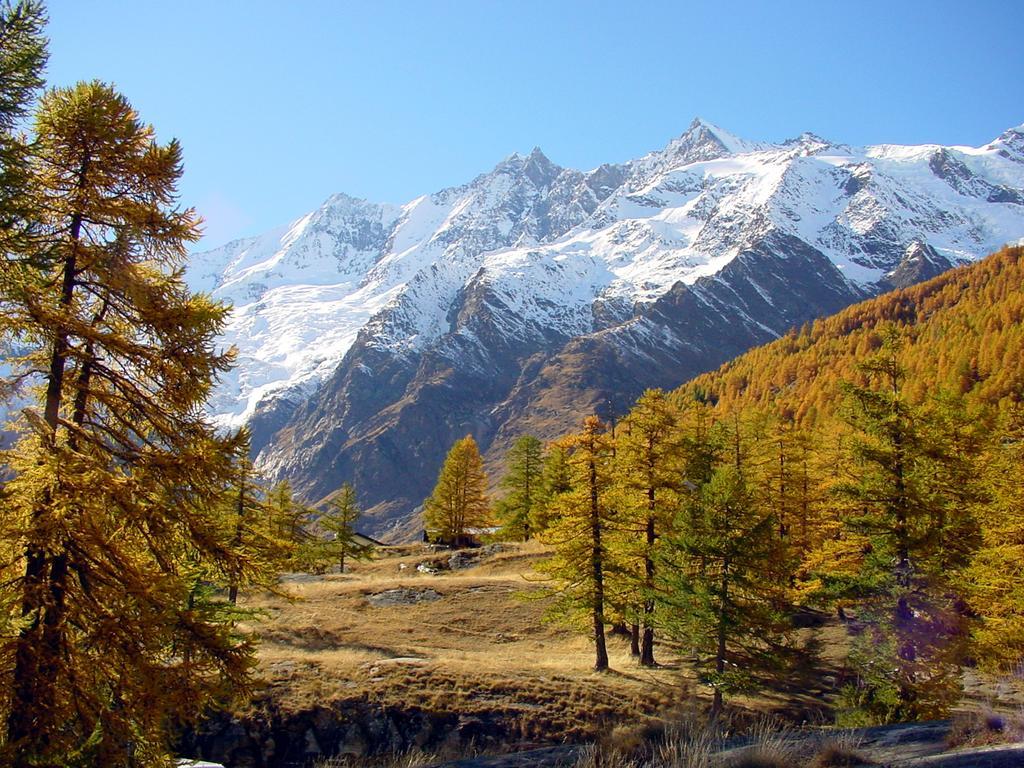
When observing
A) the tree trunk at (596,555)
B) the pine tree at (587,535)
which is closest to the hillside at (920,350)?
the pine tree at (587,535)

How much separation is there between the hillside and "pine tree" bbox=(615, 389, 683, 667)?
198 ft

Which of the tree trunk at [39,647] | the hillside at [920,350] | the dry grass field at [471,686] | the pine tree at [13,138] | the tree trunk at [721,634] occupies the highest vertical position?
the hillside at [920,350]

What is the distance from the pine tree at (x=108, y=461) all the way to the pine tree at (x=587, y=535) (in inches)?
693

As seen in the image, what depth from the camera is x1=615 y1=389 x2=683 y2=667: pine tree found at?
26281 millimetres

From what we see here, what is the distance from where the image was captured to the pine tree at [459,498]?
186 feet

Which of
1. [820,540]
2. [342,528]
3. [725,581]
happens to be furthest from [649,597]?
[342,528]

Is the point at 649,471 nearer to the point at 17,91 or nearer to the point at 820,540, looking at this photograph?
the point at 820,540

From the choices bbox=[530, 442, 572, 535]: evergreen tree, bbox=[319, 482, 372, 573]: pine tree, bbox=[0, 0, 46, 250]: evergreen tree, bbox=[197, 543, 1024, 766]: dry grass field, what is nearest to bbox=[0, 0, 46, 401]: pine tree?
bbox=[0, 0, 46, 250]: evergreen tree

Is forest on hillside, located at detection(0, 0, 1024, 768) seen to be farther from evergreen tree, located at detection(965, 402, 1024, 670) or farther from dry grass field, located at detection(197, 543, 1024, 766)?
dry grass field, located at detection(197, 543, 1024, 766)

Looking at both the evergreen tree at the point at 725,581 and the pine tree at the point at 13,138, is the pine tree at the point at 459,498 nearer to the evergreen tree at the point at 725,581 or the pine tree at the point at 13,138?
the evergreen tree at the point at 725,581

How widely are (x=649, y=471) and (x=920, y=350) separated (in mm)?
108566

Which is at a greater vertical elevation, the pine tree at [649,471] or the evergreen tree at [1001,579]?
the pine tree at [649,471]

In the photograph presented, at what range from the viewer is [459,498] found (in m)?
57.7

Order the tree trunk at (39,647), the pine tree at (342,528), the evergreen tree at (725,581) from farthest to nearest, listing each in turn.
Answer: the pine tree at (342,528) → the evergreen tree at (725,581) → the tree trunk at (39,647)
